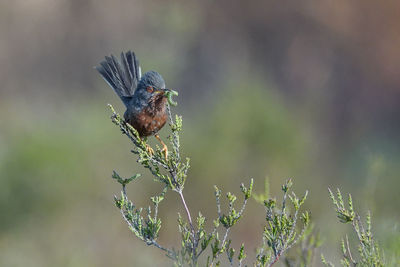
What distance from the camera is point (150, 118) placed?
4750 mm

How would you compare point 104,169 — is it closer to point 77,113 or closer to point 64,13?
point 77,113

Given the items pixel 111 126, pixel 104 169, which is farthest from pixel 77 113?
pixel 104 169

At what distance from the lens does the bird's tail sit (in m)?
5.63

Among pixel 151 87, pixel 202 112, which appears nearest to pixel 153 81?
pixel 151 87

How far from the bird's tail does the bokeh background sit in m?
1.57

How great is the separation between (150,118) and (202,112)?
7.33 meters

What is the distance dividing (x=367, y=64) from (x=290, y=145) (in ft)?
20.4

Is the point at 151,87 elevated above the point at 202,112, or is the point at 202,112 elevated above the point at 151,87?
the point at 202,112

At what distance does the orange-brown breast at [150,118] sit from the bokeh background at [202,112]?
149 centimetres

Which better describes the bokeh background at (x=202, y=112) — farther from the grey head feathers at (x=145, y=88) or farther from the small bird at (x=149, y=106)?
the grey head feathers at (x=145, y=88)

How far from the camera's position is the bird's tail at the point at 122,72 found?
222 inches

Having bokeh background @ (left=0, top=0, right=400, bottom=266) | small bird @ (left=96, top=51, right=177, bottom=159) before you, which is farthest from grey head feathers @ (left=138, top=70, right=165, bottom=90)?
bokeh background @ (left=0, top=0, right=400, bottom=266)

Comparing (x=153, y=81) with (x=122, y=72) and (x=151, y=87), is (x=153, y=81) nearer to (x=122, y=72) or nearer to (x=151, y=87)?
(x=151, y=87)

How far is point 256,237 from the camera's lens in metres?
10.5
